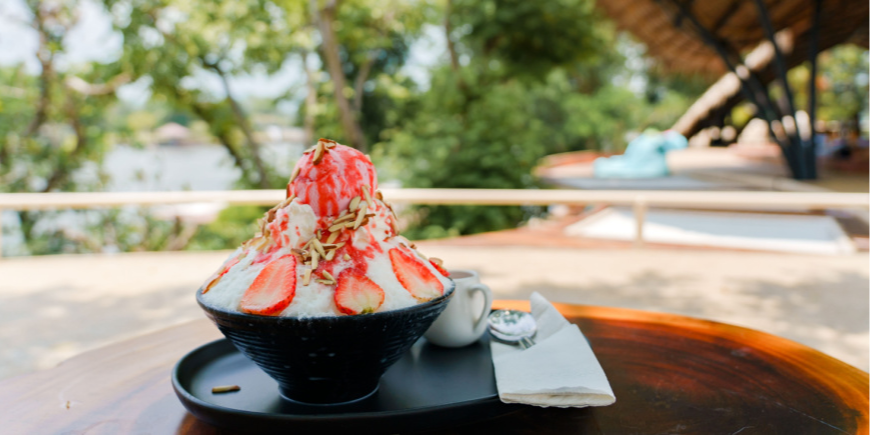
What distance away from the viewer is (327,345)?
629 millimetres

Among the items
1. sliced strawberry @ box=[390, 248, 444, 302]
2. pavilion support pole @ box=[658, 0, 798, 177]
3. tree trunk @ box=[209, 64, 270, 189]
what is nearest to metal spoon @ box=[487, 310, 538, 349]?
sliced strawberry @ box=[390, 248, 444, 302]

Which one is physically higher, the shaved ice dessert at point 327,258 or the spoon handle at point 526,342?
the shaved ice dessert at point 327,258

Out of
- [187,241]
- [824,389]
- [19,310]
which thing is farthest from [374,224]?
→ [187,241]

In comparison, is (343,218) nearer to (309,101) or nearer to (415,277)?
(415,277)

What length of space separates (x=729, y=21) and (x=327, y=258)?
8.26 metres

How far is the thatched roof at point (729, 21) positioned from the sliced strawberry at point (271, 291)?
23.0 ft

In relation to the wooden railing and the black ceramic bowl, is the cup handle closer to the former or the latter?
the black ceramic bowl

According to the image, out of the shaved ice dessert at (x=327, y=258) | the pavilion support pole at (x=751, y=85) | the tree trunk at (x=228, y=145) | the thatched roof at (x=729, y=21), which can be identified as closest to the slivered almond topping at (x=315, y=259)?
the shaved ice dessert at (x=327, y=258)

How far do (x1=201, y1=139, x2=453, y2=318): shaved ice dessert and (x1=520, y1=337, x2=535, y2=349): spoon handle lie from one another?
0.19 m

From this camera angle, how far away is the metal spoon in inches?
35.8

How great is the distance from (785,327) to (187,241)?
8432 millimetres

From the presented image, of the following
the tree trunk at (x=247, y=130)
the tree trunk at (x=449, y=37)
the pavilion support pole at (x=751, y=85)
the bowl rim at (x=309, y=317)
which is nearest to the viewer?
the bowl rim at (x=309, y=317)

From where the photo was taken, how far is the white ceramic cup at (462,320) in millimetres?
877

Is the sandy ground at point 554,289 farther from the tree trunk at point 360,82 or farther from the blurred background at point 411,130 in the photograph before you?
the tree trunk at point 360,82
